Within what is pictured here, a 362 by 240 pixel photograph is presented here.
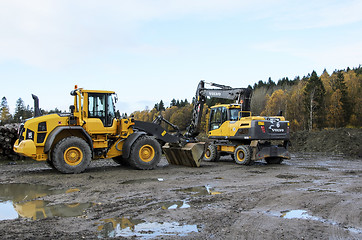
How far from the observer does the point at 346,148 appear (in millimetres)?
22078

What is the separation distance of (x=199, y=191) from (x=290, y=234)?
3.71 metres

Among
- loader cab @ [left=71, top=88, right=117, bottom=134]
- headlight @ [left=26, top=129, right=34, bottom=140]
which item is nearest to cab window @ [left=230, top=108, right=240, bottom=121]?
loader cab @ [left=71, top=88, right=117, bottom=134]

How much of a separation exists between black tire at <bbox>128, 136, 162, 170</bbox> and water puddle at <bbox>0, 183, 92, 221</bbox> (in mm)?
3740

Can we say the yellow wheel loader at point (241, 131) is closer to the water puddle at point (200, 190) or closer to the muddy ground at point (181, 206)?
the muddy ground at point (181, 206)

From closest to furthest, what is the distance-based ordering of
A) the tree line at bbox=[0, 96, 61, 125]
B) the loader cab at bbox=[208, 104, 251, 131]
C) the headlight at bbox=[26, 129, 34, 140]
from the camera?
the headlight at bbox=[26, 129, 34, 140]
the loader cab at bbox=[208, 104, 251, 131]
the tree line at bbox=[0, 96, 61, 125]

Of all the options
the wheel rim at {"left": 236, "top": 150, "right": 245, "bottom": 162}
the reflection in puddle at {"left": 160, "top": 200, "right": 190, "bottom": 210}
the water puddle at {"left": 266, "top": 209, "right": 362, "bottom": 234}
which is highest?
the wheel rim at {"left": 236, "top": 150, "right": 245, "bottom": 162}

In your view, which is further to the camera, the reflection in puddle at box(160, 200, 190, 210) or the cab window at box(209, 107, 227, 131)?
the cab window at box(209, 107, 227, 131)

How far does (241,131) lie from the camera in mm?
14812

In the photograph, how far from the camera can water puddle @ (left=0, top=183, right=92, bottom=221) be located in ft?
20.7

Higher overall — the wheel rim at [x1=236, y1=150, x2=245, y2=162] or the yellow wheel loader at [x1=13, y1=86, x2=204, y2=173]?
the yellow wheel loader at [x1=13, y1=86, x2=204, y2=173]

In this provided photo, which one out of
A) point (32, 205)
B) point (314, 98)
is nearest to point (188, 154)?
point (32, 205)

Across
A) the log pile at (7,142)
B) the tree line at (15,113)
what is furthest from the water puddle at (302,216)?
the tree line at (15,113)

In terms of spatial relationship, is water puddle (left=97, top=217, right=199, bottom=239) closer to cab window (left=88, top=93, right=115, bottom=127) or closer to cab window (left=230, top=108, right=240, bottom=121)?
cab window (left=88, top=93, right=115, bottom=127)

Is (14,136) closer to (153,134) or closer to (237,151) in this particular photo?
(153,134)
